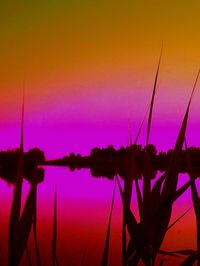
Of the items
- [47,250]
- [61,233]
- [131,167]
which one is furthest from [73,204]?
[131,167]

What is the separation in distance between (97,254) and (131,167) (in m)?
6.40

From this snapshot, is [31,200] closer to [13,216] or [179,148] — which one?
[13,216]

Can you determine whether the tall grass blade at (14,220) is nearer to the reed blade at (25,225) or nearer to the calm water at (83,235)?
the reed blade at (25,225)

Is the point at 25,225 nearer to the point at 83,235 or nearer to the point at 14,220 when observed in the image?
the point at 14,220

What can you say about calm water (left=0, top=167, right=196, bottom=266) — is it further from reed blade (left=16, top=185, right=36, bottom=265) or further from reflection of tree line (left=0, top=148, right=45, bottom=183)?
reed blade (left=16, top=185, right=36, bottom=265)

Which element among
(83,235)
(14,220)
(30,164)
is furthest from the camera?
(30,164)

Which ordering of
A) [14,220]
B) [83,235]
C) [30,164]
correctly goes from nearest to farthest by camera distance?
[14,220]
[83,235]
[30,164]

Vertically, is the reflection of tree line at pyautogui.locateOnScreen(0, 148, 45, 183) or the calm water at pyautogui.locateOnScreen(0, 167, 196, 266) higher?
the reflection of tree line at pyautogui.locateOnScreen(0, 148, 45, 183)

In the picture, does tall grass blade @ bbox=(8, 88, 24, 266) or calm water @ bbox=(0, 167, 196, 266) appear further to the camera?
calm water @ bbox=(0, 167, 196, 266)

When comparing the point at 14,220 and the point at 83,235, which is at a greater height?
the point at 14,220

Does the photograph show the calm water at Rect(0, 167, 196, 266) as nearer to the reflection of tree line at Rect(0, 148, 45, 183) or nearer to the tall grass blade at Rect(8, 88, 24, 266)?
the reflection of tree line at Rect(0, 148, 45, 183)

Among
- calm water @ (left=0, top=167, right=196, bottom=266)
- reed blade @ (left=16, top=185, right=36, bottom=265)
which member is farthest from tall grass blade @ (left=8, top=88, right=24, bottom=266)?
calm water @ (left=0, top=167, right=196, bottom=266)

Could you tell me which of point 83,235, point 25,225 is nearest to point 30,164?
point 83,235

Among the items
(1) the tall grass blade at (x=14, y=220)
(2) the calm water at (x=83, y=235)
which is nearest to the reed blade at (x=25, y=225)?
(1) the tall grass blade at (x=14, y=220)
